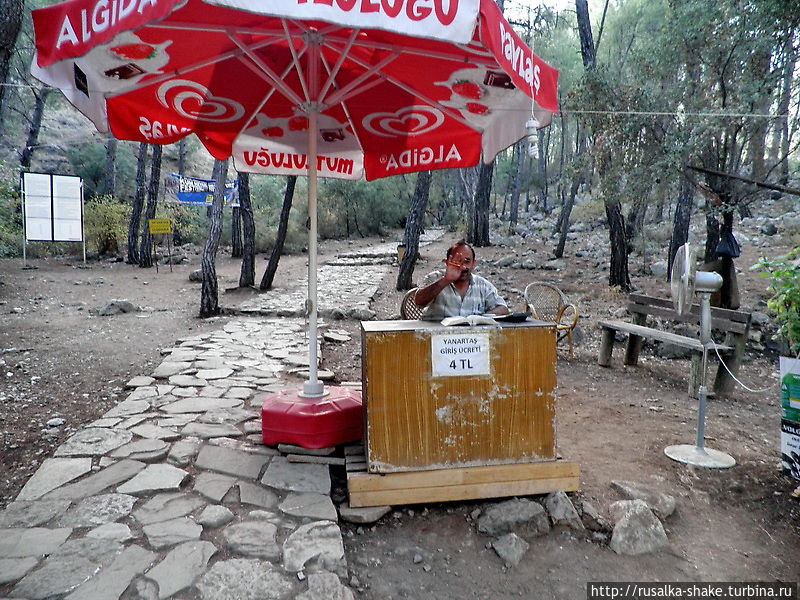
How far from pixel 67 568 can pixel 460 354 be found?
6.69 ft

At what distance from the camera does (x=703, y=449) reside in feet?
12.6

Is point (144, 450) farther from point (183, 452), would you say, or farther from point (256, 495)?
point (256, 495)

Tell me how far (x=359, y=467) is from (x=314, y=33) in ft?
8.70

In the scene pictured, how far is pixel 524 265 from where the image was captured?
49.8 feet

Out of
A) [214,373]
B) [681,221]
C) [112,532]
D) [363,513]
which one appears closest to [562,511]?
[363,513]

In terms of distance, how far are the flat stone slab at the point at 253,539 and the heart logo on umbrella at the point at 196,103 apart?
125 inches

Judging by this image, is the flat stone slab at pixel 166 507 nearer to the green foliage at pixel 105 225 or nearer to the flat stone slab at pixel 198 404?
the flat stone slab at pixel 198 404

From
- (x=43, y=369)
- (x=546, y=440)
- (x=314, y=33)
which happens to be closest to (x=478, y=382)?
(x=546, y=440)

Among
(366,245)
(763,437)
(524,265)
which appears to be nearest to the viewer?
(763,437)

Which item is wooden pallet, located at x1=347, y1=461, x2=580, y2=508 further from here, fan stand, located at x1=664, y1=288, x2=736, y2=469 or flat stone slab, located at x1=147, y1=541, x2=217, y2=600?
fan stand, located at x1=664, y1=288, x2=736, y2=469

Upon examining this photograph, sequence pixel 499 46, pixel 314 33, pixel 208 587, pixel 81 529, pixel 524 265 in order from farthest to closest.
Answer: pixel 524 265
pixel 314 33
pixel 81 529
pixel 499 46
pixel 208 587

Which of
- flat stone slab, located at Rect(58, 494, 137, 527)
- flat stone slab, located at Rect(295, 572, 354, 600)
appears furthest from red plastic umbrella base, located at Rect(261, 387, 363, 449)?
flat stone slab, located at Rect(295, 572, 354, 600)

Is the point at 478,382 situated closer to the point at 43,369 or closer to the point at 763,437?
the point at 763,437

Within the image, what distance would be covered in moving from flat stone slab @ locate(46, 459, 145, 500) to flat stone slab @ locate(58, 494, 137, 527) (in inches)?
3.9
